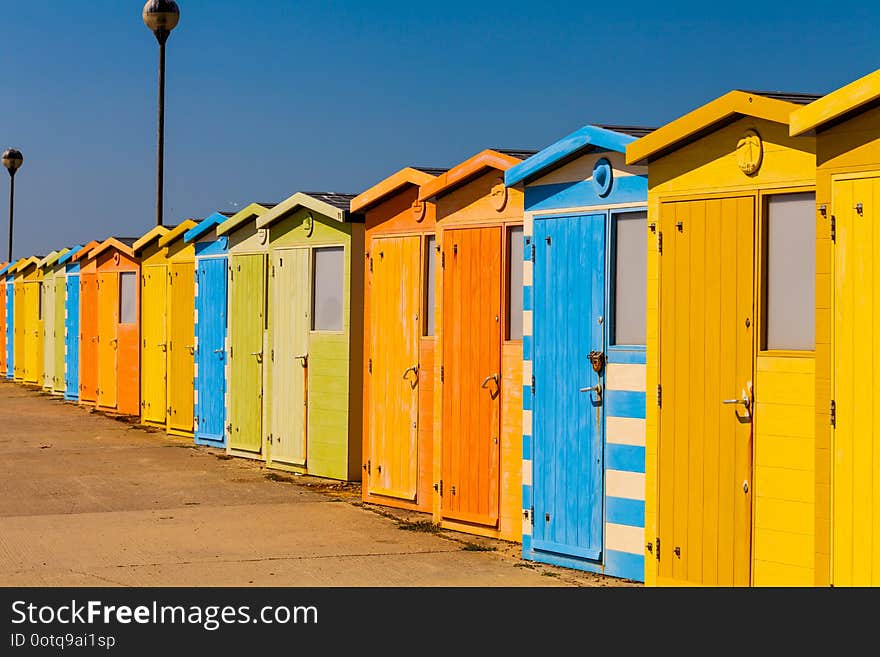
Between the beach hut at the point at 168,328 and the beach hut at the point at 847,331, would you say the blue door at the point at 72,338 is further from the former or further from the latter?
the beach hut at the point at 847,331

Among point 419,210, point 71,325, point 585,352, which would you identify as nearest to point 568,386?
point 585,352

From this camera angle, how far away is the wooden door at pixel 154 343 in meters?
19.8

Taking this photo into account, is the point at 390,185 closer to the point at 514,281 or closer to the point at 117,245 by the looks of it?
the point at 514,281

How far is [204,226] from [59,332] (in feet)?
35.9

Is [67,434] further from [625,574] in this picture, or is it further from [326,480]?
[625,574]

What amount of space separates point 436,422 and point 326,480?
3.35 m

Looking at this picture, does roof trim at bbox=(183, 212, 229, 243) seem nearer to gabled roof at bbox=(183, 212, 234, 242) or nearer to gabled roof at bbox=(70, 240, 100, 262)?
gabled roof at bbox=(183, 212, 234, 242)

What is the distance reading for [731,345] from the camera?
7.72 m

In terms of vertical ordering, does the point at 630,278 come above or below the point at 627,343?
above

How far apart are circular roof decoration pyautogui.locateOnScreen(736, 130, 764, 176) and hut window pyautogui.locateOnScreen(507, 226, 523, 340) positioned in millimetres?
2748

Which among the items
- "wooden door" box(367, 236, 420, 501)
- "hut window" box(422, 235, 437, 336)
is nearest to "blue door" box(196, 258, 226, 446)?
"wooden door" box(367, 236, 420, 501)

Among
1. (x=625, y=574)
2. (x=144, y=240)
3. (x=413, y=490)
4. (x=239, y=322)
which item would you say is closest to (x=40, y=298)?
(x=144, y=240)

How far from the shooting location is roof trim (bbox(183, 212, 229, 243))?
16.8m

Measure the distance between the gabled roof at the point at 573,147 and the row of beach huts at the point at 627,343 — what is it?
0.06 feet
